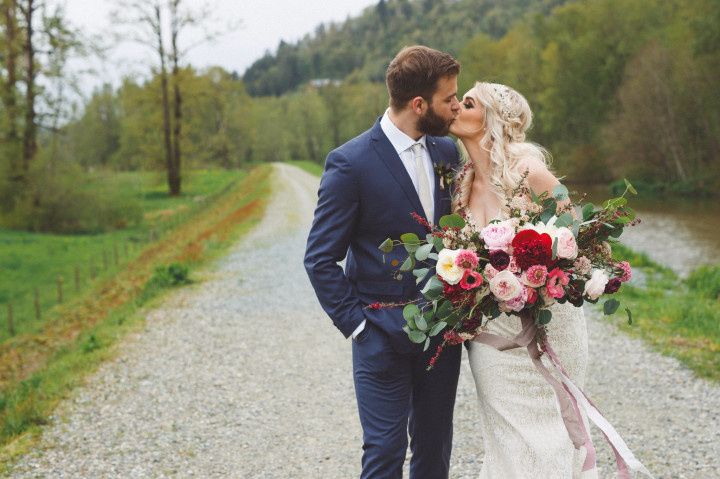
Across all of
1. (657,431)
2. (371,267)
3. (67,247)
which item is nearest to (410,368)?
(371,267)

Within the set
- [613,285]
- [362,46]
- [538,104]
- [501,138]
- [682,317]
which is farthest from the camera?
[362,46]

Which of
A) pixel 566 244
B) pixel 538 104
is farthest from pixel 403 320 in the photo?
pixel 538 104

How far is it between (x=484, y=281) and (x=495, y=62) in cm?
5695

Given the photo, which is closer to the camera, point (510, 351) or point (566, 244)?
point (566, 244)

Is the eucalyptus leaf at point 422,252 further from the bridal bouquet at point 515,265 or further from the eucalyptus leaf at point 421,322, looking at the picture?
the eucalyptus leaf at point 421,322

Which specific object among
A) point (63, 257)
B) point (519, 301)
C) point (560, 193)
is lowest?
point (63, 257)

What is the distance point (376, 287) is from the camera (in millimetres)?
3312

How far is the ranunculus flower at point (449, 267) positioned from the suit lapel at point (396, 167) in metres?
0.46

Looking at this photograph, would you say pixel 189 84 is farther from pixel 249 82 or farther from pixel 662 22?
pixel 249 82

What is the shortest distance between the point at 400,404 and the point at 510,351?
22.0 inches

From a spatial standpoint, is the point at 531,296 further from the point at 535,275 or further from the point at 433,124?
the point at 433,124

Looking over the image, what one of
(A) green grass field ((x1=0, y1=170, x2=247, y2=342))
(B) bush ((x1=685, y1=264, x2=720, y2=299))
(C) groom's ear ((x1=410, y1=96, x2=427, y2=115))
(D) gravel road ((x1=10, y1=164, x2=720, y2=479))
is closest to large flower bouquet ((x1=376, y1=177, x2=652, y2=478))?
(C) groom's ear ((x1=410, y1=96, x2=427, y2=115))

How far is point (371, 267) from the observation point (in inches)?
131

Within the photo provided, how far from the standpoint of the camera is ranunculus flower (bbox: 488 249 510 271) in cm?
294
